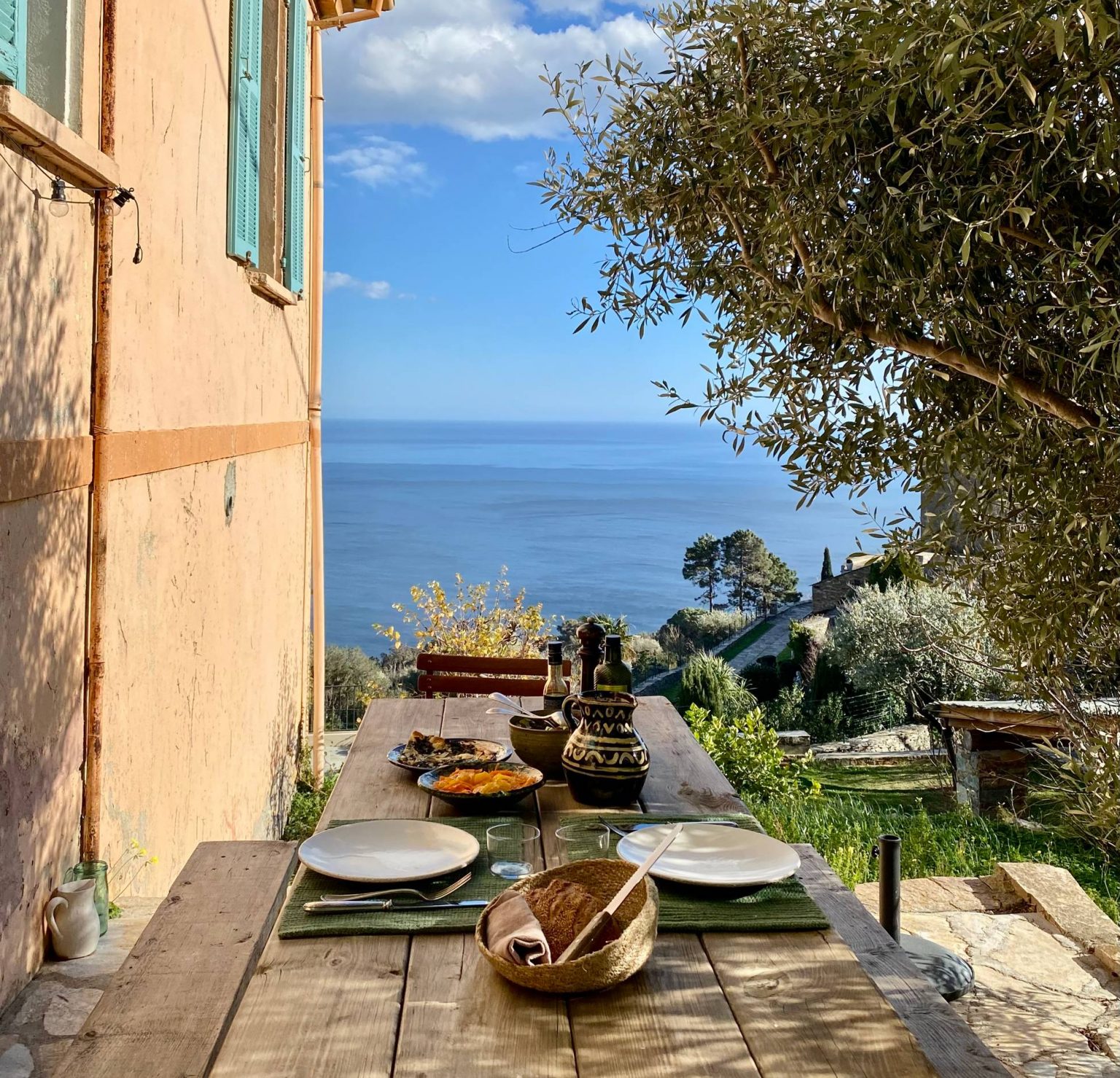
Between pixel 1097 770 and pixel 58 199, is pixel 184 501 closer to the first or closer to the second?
pixel 58 199

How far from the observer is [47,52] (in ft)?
7.83

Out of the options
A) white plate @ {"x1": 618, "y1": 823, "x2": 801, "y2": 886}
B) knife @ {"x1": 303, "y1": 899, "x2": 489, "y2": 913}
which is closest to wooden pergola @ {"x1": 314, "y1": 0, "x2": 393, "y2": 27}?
white plate @ {"x1": 618, "y1": 823, "x2": 801, "y2": 886}

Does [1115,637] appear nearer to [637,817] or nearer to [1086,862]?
[637,817]

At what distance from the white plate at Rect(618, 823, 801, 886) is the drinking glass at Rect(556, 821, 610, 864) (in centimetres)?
4

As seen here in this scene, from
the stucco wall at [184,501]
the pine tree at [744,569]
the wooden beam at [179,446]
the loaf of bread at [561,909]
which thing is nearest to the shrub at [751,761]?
the stucco wall at [184,501]

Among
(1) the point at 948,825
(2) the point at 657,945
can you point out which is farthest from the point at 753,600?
(2) the point at 657,945

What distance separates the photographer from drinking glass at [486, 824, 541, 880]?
188 centimetres

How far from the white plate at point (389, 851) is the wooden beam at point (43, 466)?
3.29 feet

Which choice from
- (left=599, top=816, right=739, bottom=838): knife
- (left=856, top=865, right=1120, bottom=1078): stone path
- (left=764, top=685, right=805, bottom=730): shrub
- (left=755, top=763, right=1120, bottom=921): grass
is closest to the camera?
(left=599, top=816, right=739, bottom=838): knife

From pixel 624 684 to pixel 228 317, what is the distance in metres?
2.72

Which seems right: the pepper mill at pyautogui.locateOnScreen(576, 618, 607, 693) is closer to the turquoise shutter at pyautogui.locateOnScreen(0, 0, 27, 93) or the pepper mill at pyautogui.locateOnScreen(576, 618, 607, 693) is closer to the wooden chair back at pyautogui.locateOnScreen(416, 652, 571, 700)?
the wooden chair back at pyautogui.locateOnScreen(416, 652, 571, 700)

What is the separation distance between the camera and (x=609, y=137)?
9.28 feet

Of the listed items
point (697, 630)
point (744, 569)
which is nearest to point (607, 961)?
point (697, 630)

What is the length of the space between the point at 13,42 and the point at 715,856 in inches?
81.6
